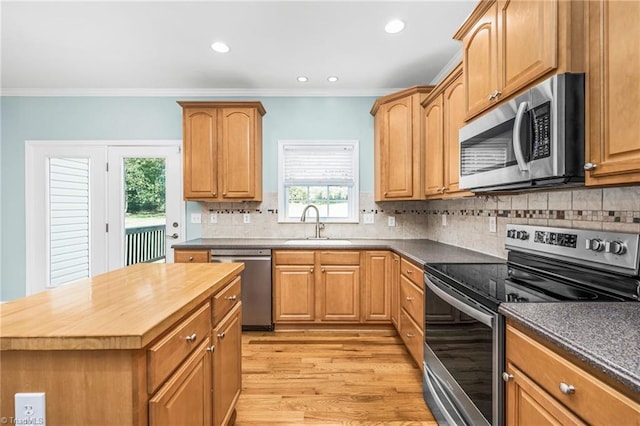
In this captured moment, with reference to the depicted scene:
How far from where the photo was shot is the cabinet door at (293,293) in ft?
10.2

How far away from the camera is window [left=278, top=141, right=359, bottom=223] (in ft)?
12.3

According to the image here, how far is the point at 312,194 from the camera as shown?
381 centimetres

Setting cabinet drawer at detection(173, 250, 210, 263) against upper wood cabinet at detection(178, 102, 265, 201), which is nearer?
cabinet drawer at detection(173, 250, 210, 263)

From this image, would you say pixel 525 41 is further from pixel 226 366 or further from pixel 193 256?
pixel 193 256

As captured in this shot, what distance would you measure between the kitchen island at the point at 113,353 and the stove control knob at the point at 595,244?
5.57 ft

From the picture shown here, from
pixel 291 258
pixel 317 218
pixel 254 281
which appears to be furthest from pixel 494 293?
pixel 317 218

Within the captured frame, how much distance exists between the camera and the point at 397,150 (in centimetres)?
322

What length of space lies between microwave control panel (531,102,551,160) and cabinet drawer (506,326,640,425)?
2.38ft

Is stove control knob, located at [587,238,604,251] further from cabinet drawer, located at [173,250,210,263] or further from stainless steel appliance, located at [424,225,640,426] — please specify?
cabinet drawer, located at [173,250,210,263]

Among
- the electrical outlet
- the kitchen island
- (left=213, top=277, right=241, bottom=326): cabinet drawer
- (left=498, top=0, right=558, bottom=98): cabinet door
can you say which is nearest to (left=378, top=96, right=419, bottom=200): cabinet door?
(left=498, top=0, right=558, bottom=98): cabinet door

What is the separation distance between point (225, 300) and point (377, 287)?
1.87 m

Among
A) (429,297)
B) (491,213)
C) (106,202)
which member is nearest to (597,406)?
(429,297)

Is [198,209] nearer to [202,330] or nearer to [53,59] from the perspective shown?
[53,59]

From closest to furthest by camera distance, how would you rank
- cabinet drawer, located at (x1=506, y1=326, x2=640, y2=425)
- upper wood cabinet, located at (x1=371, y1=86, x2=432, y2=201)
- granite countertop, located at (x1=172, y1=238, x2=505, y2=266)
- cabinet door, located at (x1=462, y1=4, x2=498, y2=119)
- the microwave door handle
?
cabinet drawer, located at (x1=506, y1=326, x2=640, y2=425) → the microwave door handle → cabinet door, located at (x1=462, y1=4, x2=498, y2=119) → granite countertop, located at (x1=172, y1=238, x2=505, y2=266) → upper wood cabinet, located at (x1=371, y1=86, x2=432, y2=201)
